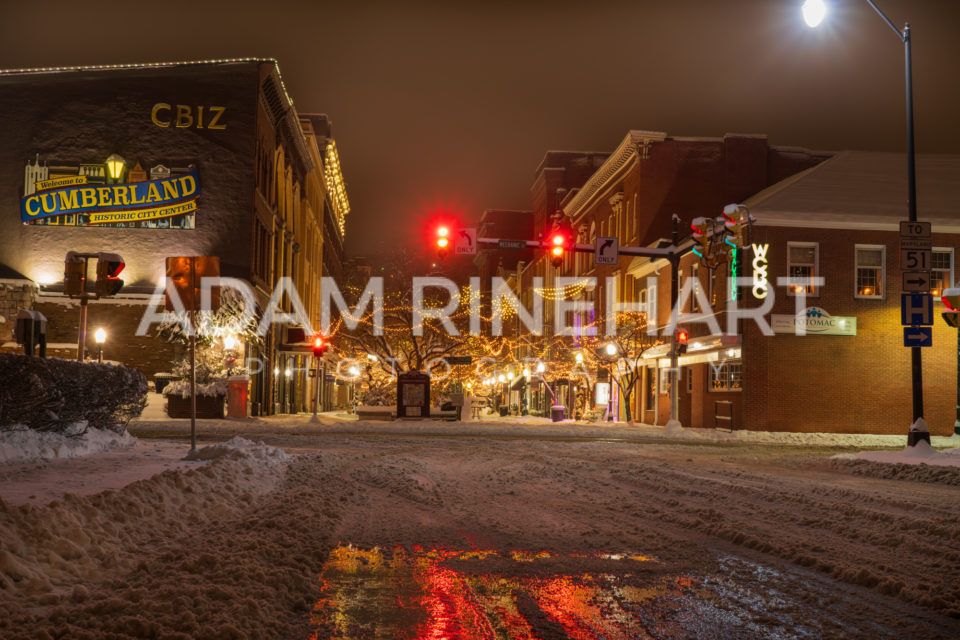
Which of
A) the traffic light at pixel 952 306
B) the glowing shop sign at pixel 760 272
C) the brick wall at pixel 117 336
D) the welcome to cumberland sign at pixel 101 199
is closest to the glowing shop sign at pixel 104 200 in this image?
the welcome to cumberland sign at pixel 101 199

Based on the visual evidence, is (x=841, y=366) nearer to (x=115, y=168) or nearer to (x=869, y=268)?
(x=869, y=268)

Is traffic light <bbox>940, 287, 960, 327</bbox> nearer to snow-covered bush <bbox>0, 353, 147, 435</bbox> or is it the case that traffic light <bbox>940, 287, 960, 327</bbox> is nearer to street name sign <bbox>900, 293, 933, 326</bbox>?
street name sign <bbox>900, 293, 933, 326</bbox>

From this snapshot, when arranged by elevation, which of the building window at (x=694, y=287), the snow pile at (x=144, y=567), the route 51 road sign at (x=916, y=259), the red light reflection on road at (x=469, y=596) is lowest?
the red light reflection on road at (x=469, y=596)

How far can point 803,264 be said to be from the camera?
106 ft

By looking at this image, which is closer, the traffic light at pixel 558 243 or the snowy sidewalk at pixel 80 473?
the snowy sidewalk at pixel 80 473

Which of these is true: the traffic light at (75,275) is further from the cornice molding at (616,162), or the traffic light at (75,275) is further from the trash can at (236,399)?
the cornice molding at (616,162)

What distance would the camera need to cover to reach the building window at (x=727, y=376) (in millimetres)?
33094

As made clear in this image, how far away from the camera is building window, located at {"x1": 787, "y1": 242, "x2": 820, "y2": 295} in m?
32.3

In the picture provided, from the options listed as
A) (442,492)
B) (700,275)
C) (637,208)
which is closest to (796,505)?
(442,492)

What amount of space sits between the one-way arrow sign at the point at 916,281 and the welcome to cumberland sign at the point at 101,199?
1091 inches

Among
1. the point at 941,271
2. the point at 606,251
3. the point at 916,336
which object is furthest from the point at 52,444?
the point at 941,271

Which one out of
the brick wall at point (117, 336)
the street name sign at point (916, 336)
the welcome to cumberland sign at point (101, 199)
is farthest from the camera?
the welcome to cumberland sign at point (101, 199)

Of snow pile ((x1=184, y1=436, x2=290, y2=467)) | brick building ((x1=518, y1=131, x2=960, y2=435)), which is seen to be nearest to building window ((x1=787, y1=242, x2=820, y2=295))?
brick building ((x1=518, y1=131, x2=960, y2=435))

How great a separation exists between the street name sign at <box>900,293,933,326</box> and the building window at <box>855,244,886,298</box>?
14621 millimetres
